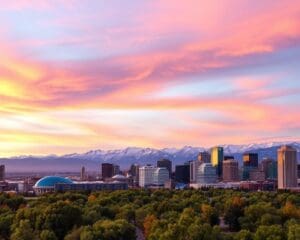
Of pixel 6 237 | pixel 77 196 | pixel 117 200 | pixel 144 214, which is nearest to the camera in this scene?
pixel 6 237

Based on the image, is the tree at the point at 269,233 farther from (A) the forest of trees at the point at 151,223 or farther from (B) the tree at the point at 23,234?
(B) the tree at the point at 23,234

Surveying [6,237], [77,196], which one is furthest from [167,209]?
[77,196]

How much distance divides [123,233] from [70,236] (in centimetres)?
828

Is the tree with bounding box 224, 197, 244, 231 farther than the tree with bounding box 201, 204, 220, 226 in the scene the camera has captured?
Yes

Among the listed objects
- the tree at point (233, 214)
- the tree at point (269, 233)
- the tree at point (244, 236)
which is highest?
the tree at point (269, 233)

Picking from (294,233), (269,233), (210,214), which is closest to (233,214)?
(210,214)

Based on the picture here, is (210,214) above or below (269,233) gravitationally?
below

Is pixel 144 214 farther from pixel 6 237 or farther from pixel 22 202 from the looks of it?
pixel 22 202

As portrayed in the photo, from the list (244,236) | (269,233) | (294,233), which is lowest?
(244,236)

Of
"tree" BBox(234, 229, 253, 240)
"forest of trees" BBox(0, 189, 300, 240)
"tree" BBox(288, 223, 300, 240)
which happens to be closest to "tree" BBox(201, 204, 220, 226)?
"forest of trees" BBox(0, 189, 300, 240)

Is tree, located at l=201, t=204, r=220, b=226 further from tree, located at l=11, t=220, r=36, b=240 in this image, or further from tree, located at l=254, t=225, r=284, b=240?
tree, located at l=11, t=220, r=36, b=240

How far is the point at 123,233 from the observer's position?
281 ft

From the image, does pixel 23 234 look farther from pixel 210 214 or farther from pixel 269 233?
pixel 210 214

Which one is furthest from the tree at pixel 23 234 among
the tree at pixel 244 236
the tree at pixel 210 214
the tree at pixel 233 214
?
the tree at pixel 233 214
